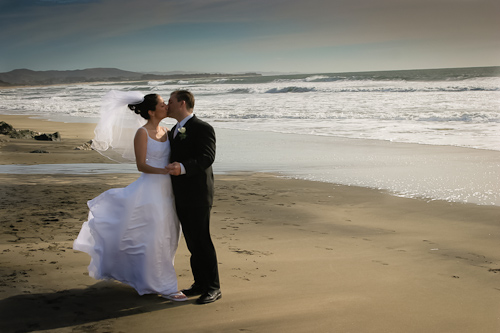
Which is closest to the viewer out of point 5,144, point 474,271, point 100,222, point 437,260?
point 100,222

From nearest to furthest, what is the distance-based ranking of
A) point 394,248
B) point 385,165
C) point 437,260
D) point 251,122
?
point 437,260 < point 394,248 < point 385,165 < point 251,122

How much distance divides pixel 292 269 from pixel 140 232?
4.81 feet

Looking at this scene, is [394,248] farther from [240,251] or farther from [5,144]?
[5,144]

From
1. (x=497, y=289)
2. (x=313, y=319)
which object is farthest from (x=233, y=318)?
(x=497, y=289)

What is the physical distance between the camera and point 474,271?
4.29m

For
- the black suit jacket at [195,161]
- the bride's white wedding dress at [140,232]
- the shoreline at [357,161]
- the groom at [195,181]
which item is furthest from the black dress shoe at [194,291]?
the shoreline at [357,161]

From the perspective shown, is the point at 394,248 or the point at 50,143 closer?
the point at 394,248

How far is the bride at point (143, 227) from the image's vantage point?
11.9 feet

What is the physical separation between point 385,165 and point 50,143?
8703 mm

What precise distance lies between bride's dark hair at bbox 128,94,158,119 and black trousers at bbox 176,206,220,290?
31.4 inches

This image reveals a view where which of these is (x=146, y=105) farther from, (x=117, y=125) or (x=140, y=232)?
(x=140, y=232)

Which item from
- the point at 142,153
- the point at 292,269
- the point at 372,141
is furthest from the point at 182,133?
the point at 372,141

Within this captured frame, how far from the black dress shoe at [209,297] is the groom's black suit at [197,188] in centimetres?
3

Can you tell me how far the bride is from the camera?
364 centimetres
